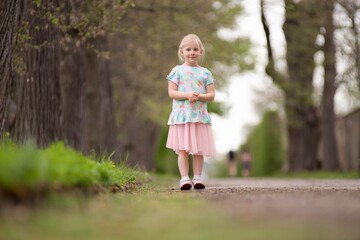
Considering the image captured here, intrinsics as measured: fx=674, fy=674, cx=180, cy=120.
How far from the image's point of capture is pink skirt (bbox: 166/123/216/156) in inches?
344

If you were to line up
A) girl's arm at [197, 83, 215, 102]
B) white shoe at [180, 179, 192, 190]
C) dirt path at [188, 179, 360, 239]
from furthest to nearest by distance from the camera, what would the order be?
girl's arm at [197, 83, 215, 102]
white shoe at [180, 179, 192, 190]
dirt path at [188, 179, 360, 239]

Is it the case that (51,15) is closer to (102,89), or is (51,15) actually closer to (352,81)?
(102,89)

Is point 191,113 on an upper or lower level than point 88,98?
lower

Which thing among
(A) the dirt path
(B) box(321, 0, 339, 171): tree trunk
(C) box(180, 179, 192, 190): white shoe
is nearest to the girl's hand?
(C) box(180, 179, 192, 190): white shoe

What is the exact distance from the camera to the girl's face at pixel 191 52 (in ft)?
29.0

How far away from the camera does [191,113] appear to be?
346 inches

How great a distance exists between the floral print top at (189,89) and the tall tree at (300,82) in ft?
41.4

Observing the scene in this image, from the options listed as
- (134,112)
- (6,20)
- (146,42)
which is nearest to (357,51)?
(146,42)

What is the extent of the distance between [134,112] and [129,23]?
901cm

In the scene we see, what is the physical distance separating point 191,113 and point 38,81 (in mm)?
3162

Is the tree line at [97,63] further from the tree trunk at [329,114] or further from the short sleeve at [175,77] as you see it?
the tree trunk at [329,114]

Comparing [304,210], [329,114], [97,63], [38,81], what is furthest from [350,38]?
[304,210]

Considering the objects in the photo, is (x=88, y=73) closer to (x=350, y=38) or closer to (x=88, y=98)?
(x=88, y=98)

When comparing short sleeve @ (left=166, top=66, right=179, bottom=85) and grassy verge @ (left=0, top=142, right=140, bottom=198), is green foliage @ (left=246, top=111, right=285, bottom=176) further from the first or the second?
grassy verge @ (left=0, top=142, right=140, bottom=198)
